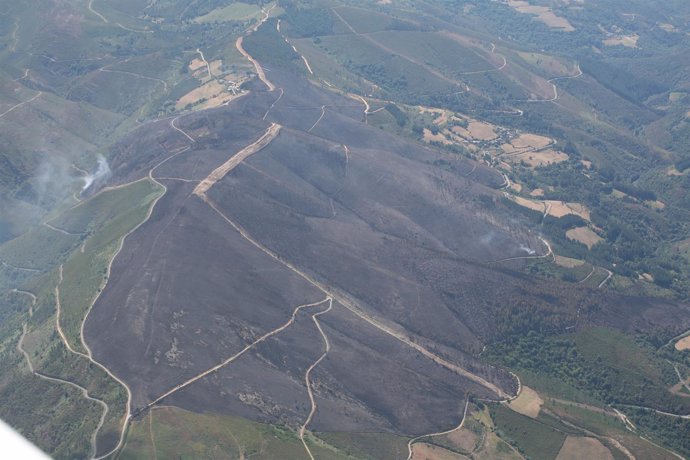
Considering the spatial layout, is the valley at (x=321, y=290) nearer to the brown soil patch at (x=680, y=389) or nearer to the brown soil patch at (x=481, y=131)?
the brown soil patch at (x=680, y=389)

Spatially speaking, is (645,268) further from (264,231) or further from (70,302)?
(70,302)

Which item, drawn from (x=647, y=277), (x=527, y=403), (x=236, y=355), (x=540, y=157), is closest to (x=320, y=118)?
(x=540, y=157)

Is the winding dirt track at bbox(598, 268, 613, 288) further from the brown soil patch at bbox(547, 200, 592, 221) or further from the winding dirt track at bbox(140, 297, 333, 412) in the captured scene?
the winding dirt track at bbox(140, 297, 333, 412)

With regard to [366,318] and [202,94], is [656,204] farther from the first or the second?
[202,94]

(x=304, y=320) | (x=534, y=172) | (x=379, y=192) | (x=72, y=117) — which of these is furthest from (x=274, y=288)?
(x=72, y=117)

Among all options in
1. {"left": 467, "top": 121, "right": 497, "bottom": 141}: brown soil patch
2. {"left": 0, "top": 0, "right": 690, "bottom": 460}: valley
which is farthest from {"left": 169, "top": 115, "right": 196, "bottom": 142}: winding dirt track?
{"left": 467, "top": 121, "right": 497, "bottom": 141}: brown soil patch
